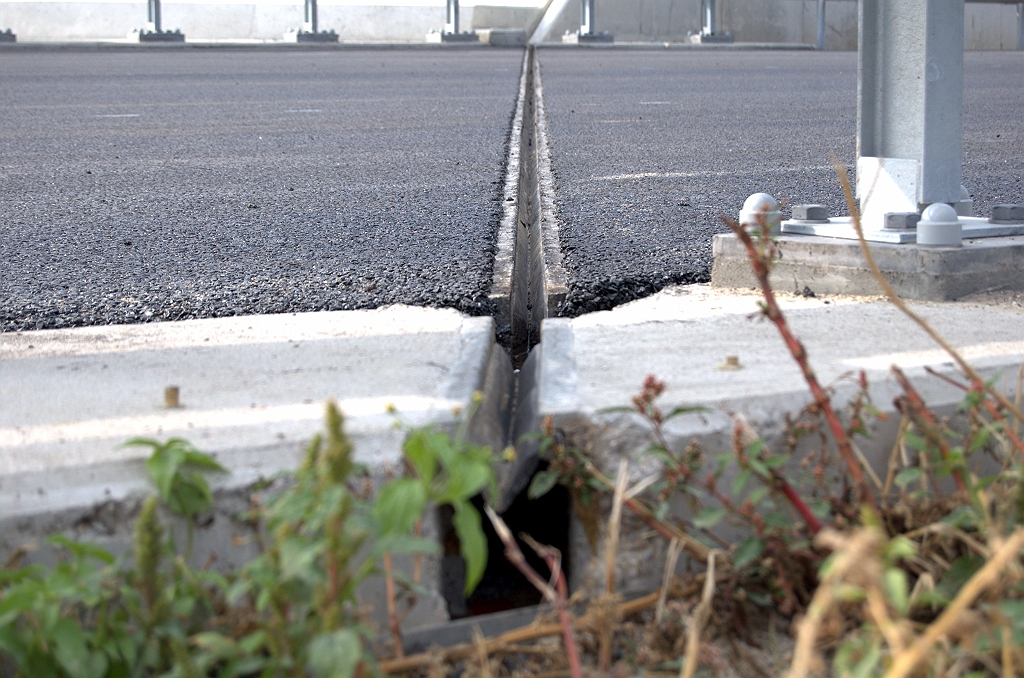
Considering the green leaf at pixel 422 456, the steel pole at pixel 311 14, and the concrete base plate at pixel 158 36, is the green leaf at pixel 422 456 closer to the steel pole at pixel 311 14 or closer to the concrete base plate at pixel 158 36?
the concrete base plate at pixel 158 36

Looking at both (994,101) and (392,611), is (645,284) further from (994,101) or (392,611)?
(994,101)

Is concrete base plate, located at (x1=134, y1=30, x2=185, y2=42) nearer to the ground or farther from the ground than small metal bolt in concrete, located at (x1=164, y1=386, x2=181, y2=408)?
farther from the ground

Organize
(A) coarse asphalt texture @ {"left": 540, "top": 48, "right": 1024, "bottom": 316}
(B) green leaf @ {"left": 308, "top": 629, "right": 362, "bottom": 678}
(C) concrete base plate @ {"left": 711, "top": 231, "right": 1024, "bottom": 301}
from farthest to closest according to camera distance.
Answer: (A) coarse asphalt texture @ {"left": 540, "top": 48, "right": 1024, "bottom": 316}
(C) concrete base plate @ {"left": 711, "top": 231, "right": 1024, "bottom": 301}
(B) green leaf @ {"left": 308, "top": 629, "right": 362, "bottom": 678}

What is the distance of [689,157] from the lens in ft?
16.6

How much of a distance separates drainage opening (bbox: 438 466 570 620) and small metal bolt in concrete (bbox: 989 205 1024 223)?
1423 millimetres

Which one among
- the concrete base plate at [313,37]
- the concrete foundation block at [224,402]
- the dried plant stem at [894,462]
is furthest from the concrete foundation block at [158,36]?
the dried plant stem at [894,462]

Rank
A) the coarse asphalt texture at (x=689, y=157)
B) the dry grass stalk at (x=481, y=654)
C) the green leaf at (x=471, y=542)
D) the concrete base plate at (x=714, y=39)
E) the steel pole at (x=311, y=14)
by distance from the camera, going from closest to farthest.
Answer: the green leaf at (x=471, y=542) < the dry grass stalk at (x=481, y=654) < the coarse asphalt texture at (x=689, y=157) < the steel pole at (x=311, y=14) < the concrete base plate at (x=714, y=39)

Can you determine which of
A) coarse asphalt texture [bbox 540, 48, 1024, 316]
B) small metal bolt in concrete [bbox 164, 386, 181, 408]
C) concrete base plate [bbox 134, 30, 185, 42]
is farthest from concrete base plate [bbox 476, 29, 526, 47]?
small metal bolt in concrete [bbox 164, 386, 181, 408]

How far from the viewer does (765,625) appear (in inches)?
51.8

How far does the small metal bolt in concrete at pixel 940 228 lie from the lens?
218 centimetres

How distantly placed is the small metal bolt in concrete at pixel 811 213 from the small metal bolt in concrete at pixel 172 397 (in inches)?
63.1

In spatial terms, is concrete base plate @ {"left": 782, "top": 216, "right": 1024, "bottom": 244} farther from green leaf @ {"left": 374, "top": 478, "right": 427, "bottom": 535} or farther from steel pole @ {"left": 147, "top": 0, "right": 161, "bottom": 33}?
steel pole @ {"left": 147, "top": 0, "right": 161, "bottom": 33}

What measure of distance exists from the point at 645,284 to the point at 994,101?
6527 millimetres

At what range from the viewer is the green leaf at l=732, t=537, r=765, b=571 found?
4.08 feet
